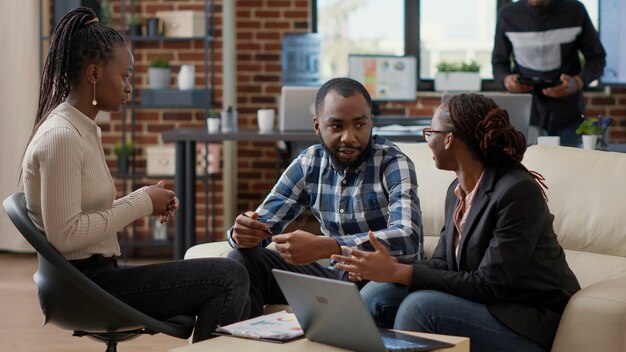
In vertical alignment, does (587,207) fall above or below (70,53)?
below

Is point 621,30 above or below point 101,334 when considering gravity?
above

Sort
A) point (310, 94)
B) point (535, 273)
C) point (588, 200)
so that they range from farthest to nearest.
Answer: point (310, 94) < point (588, 200) < point (535, 273)

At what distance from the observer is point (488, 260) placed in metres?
2.52

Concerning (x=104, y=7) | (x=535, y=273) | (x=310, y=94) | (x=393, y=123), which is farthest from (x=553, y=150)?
(x=104, y=7)

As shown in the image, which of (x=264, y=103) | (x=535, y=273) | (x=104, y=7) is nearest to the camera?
(x=535, y=273)

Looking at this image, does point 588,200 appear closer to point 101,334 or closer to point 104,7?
point 101,334

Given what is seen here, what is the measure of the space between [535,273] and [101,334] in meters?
1.14

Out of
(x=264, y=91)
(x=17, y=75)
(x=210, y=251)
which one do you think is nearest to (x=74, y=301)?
(x=210, y=251)

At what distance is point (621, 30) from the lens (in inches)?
245

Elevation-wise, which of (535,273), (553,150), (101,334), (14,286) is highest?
(553,150)

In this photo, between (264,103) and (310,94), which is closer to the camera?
(310,94)

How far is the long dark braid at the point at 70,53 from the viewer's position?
2592 millimetres

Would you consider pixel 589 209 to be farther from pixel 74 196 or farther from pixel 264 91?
pixel 264 91

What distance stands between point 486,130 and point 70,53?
110 centimetres
